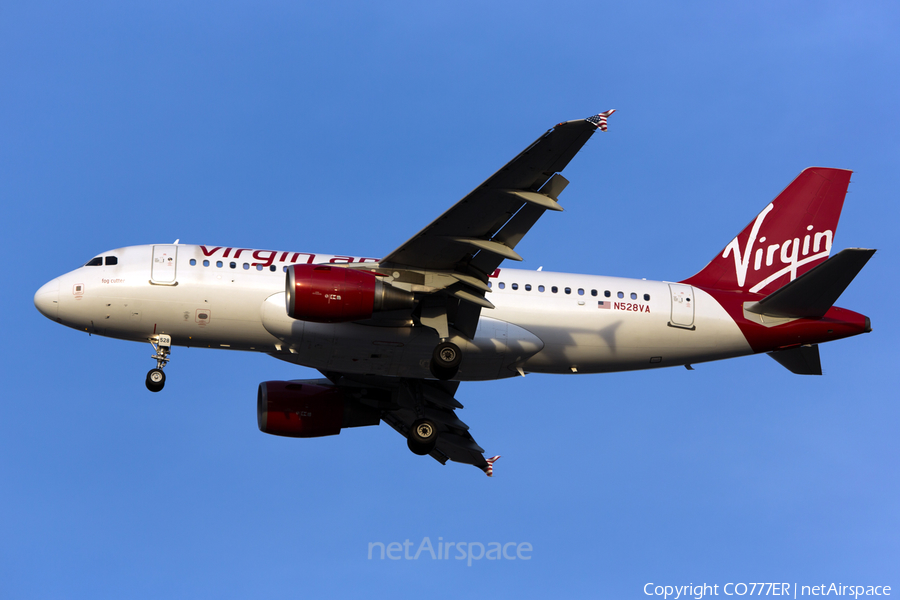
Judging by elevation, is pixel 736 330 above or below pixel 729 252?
below

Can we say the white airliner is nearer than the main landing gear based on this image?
Yes

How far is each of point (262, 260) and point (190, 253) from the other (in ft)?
7.45

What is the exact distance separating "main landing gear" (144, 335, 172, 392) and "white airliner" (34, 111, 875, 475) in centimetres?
4

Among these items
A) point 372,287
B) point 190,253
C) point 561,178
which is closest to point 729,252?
point 561,178

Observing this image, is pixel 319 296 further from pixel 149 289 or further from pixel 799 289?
pixel 799 289

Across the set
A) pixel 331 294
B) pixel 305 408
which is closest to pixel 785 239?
pixel 331 294

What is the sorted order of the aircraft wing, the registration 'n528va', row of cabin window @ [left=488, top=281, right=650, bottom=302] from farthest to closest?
1. the registration 'n528va'
2. row of cabin window @ [left=488, top=281, right=650, bottom=302]
3. the aircraft wing

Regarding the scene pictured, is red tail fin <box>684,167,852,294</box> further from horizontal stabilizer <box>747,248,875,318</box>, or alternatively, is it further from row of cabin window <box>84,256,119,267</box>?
row of cabin window <box>84,256,119,267</box>

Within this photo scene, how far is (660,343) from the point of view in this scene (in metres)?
31.6

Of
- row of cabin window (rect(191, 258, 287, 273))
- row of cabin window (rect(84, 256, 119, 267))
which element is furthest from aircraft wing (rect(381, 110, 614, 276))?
row of cabin window (rect(84, 256, 119, 267))

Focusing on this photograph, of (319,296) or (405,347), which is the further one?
(405,347)

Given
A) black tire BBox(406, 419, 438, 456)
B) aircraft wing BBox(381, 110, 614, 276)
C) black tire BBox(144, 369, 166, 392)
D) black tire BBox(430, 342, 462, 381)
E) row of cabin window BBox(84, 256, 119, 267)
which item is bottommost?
black tire BBox(406, 419, 438, 456)

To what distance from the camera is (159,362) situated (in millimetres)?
30062

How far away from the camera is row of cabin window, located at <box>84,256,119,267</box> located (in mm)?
30453
